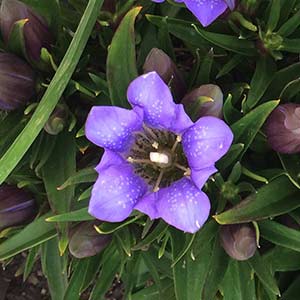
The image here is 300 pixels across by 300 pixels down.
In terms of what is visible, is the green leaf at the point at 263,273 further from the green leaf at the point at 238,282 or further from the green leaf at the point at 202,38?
the green leaf at the point at 202,38

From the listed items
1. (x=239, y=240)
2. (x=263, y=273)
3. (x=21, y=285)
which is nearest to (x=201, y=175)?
(x=239, y=240)

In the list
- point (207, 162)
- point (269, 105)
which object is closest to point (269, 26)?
point (269, 105)

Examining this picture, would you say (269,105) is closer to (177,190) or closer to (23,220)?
(177,190)

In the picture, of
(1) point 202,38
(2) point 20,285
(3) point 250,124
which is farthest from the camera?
(2) point 20,285

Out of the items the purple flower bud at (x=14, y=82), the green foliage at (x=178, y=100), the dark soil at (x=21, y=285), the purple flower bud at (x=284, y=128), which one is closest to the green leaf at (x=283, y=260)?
the green foliage at (x=178, y=100)

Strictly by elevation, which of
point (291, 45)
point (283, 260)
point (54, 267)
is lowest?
point (54, 267)

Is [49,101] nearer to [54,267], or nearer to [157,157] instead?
[157,157]
